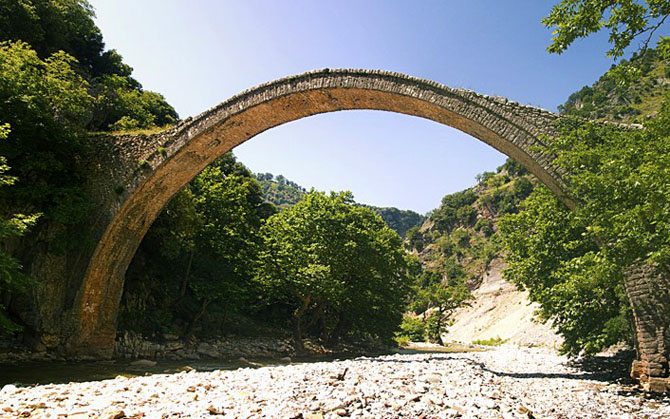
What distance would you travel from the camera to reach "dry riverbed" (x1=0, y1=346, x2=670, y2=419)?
4047 millimetres

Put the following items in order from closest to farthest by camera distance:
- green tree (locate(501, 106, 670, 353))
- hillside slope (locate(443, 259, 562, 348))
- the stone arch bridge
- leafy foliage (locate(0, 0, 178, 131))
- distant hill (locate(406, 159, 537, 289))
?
green tree (locate(501, 106, 670, 353)), the stone arch bridge, leafy foliage (locate(0, 0, 178, 131)), hillside slope (locate(443, 259, 562, 348)), distant hill (locate(406, 159, 537, 289))

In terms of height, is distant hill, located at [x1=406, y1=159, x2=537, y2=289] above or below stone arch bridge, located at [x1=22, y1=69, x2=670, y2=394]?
above

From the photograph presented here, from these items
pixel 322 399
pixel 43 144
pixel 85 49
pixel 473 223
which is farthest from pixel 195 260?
pixel 473 223

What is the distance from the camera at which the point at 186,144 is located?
10.9 metres

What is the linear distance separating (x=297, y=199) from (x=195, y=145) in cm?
10246

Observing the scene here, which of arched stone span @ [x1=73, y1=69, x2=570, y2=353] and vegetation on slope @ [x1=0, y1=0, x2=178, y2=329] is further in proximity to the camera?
arched stone span @ [x1=73, y1=69, x2=570, y2=353]

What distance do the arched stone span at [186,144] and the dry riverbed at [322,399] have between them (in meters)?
4.96

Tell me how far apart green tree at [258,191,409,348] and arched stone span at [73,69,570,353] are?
511 centimetres

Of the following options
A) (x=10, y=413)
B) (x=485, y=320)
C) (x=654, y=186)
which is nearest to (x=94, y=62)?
(x=10, y=413)

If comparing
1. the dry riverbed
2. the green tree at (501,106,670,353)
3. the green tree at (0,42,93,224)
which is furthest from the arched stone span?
the dry riverbed

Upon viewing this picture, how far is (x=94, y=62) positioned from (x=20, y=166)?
14964 millimetres

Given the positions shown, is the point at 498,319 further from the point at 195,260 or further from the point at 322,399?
the point at 322,399

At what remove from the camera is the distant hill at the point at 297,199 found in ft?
372

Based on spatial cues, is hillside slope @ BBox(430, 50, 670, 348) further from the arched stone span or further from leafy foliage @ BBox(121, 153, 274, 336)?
leafy foliage @ BBox(121, 153, 274, 336)
